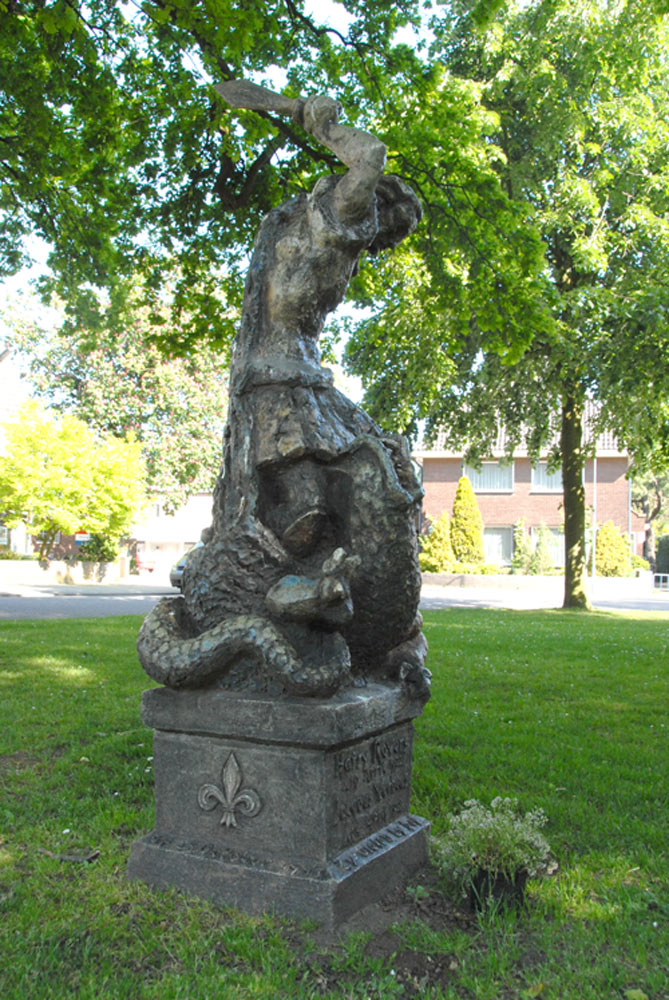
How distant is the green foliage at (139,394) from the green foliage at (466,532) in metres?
10.00

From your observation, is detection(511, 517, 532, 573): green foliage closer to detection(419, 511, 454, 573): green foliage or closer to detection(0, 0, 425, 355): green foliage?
detection(419, 511, 454, 573): green foliage

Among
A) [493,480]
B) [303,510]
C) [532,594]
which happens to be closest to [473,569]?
[532,594]

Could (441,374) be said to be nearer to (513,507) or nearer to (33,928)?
(33,928)

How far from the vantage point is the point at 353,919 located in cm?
326

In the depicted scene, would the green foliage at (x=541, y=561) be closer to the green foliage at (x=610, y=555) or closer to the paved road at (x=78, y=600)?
the green foliage at (x=610, y=555)

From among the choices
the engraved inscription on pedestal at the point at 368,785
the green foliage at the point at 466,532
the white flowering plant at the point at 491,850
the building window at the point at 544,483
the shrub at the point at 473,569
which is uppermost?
the building window at the point at 544,483

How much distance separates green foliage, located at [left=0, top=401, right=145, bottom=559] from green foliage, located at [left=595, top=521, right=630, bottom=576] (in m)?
18.5

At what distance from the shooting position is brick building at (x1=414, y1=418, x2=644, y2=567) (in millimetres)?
38062

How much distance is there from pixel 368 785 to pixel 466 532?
99.5 feet

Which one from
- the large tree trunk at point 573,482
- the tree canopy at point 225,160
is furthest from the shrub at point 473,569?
the tree canopy at point 225,160

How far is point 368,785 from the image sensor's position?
3611mm

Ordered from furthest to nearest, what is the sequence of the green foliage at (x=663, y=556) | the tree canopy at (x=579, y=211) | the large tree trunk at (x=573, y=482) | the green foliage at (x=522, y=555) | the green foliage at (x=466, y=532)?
the green foliage at (x=663, y=556) < the green foliage at (x=466, y=532) < the green foliage at (x=522, y=555) < the large tree trunk at (x=573, y=482) < the tree canopy at (x=579, y=211)

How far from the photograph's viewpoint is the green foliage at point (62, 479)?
2506 centimetres

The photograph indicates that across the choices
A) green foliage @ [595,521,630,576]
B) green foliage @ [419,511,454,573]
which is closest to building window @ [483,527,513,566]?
green foliage @ [595,521,630,576]
